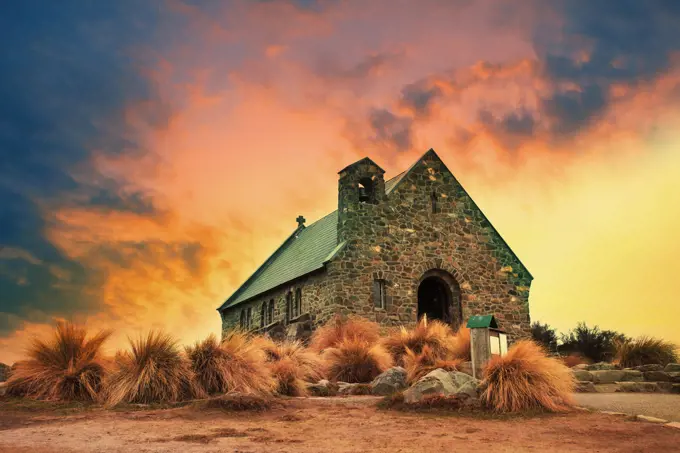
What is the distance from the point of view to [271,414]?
10078 millimetres

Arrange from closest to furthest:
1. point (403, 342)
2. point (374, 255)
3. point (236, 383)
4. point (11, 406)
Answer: point (11, 406) < point (236, 383) < point (403, 342) < point (374, 255)

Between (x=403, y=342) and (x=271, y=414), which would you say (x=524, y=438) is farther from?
(x=403, y=342)

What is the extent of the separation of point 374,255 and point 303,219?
16405mm

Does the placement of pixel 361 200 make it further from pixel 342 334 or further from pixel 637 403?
pixel 637 403

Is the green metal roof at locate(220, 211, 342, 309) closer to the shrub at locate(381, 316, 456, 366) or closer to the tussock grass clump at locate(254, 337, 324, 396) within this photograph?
the shrub at locate(381, 316, 456, 366)

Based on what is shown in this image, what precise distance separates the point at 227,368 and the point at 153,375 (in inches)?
59.5

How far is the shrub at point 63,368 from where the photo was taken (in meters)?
12.0

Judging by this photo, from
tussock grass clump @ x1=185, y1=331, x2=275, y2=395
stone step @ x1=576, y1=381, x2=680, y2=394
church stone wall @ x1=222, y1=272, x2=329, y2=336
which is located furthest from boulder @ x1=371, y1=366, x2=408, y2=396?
church stone wall @ x1=222, y1=272, x2=329, y2=336

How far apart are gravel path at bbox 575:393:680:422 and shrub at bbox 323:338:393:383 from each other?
481 centimetres

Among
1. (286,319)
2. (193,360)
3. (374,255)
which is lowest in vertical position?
(193,360)

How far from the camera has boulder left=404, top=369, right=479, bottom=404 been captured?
10870 mm

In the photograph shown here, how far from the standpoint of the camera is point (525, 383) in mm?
10719

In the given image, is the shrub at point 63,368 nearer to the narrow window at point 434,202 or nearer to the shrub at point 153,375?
the shrub at point 153,375

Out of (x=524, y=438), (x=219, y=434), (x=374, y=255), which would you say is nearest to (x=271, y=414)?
(x=219, y=434)
